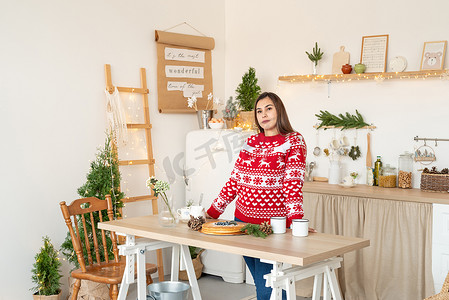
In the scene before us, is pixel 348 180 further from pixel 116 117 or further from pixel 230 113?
pixel 116 117

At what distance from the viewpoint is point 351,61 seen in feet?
15.1

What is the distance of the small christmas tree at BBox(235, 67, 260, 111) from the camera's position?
195 inches

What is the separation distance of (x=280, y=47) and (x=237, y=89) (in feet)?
1.81

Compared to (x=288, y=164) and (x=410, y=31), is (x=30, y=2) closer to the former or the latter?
(x=288, y=164)

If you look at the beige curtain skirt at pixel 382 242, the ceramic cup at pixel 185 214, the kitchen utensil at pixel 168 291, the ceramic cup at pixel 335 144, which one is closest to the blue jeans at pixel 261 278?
the ceramic cup at pixel 185 214

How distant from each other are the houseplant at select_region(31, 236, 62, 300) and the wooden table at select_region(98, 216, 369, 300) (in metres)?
1.17

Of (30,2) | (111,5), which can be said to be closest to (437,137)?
(111,5)

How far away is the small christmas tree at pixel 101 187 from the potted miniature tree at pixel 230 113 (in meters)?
1.19

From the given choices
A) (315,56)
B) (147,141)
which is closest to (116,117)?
(147,141)

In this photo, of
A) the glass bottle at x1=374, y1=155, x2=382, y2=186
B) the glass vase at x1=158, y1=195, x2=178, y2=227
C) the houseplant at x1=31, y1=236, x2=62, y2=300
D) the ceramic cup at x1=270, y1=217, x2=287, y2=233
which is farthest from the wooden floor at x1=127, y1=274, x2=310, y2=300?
the ceramic cup at x1=270, y1=217, x2=287, y2=233

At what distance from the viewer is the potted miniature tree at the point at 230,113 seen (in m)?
Result: 4.98

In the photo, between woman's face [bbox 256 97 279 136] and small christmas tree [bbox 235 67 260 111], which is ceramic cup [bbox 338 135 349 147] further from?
woman's face [bbox 256 97 279 136]

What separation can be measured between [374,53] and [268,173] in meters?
1.96

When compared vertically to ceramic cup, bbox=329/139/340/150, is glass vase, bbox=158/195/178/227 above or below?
below
